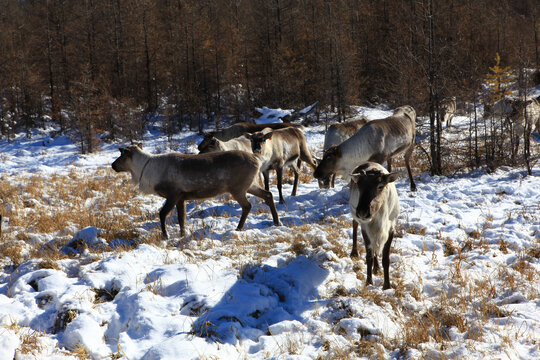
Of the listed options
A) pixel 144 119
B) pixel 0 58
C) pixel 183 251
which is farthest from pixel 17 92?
pixel 183 251

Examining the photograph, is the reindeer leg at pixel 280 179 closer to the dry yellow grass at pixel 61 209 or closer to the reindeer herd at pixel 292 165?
the reindeer herd at pixel 292 165

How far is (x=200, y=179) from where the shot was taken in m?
7.48

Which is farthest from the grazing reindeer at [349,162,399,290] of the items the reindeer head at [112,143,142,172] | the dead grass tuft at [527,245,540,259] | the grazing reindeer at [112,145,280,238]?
the reindeer head at [112,143,142,172]

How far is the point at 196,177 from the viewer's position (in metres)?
7.48

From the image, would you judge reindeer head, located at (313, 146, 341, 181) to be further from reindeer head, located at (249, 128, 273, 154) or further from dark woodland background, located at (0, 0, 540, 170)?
dark woodland background, located at (0, 0, 540, 170)

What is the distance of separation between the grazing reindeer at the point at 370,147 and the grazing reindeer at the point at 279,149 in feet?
4.48

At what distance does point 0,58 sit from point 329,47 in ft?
86.8

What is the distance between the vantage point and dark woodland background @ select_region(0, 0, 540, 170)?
30.2 meters

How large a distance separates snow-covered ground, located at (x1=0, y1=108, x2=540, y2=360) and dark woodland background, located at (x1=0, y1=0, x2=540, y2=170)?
21.9m

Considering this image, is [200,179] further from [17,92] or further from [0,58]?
[0,58]

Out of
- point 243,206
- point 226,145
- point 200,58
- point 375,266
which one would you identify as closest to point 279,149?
point 226,145

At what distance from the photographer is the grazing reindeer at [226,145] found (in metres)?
9.77

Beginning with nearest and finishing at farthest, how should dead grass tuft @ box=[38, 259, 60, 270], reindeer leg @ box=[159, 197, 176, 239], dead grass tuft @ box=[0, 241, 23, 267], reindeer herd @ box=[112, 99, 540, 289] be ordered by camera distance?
reindeer herd @ box=[112, 99, 540, 289] < dead grass tuft @ box=[38, 259, 60, 270] < dead grass tuft @ box=[0, 241, 23, 267] < reindeer leg @ box=[159, 197, 176, 239]

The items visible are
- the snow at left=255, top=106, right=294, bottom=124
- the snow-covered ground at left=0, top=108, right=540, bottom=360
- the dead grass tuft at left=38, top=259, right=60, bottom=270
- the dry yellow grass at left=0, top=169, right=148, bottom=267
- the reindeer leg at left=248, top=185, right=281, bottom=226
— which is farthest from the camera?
the snow at left=255, top=106, right=294, bottom=124
